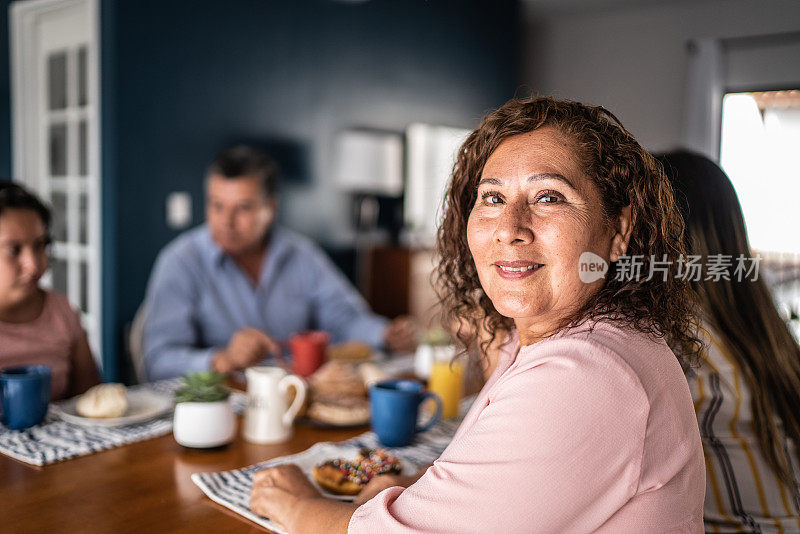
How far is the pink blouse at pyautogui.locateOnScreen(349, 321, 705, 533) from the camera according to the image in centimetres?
70

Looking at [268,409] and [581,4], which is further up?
[581,4]

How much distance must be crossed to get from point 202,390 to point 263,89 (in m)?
2.87

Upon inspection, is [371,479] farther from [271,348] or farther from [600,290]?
[271,348]

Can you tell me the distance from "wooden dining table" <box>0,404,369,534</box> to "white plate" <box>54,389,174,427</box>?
9 centimetres

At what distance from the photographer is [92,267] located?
3.36 m

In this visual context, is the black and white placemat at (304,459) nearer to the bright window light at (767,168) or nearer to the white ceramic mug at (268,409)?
the white ceramic mug at (268,409)

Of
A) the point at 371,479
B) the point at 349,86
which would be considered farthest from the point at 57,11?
the point at 371,479

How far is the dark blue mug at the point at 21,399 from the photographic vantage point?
1.29 metres

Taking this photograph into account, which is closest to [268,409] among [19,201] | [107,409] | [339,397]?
[339,397]

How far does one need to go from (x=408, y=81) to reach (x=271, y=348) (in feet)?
11.2

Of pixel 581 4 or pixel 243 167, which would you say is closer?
pixel 243 167

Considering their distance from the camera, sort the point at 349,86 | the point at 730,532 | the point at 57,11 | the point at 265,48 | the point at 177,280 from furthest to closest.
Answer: the point at 349,86 → the point at 265,48 → the point at 57,11 → the point at 177,280 → the point at 730,532

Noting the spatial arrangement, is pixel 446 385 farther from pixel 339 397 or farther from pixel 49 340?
pixel 49 340

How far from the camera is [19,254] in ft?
5.18
